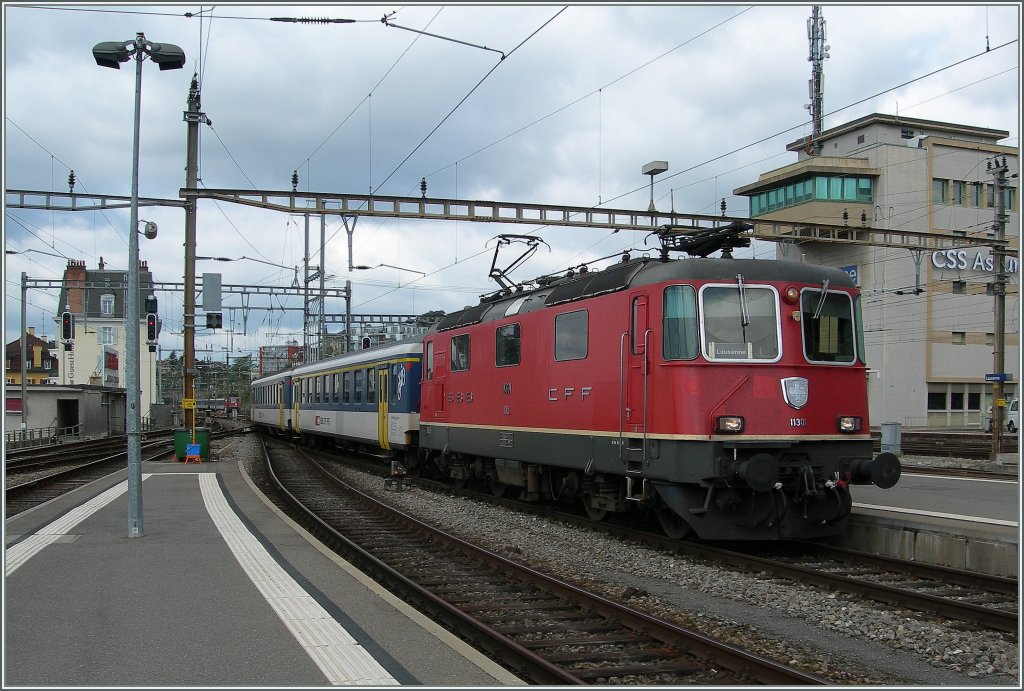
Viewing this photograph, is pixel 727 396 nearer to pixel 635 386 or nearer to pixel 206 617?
pixel 635 386

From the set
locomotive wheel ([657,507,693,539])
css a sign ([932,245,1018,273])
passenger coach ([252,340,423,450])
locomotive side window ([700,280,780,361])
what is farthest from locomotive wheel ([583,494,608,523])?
css a sign ([932,245,1018,273])

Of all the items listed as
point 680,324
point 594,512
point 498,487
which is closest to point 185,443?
point 498,487

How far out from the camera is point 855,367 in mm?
10609

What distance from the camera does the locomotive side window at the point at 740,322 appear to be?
10.1 meters

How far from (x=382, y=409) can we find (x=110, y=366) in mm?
48049

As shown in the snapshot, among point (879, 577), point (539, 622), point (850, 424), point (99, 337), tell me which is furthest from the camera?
point (99, 337)

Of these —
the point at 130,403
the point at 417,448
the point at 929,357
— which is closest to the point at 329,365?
the point at 417,448

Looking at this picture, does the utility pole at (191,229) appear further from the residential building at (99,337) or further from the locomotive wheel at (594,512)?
the residential building at (99,337)

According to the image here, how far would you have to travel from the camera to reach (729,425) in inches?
385

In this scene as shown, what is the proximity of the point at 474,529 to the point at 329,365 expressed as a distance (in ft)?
56.9

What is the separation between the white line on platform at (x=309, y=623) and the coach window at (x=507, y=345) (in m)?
5.12

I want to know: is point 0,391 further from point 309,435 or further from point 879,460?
point 309,435

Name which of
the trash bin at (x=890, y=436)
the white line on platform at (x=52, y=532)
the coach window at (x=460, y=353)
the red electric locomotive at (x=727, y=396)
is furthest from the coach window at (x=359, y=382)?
the red electric locomotive at (x=727, y=396)

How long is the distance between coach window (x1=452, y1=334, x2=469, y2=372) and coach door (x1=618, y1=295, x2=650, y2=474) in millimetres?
5927
